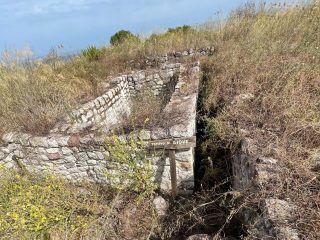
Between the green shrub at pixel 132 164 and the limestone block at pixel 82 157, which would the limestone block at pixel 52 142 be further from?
the green shrub at pixel 132 164

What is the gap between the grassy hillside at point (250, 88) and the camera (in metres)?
2.74

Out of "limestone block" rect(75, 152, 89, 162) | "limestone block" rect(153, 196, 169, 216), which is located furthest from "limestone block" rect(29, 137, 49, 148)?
"limestone block" rect(153, 196, 169, 216)

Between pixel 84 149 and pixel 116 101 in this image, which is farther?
pixel 116 101

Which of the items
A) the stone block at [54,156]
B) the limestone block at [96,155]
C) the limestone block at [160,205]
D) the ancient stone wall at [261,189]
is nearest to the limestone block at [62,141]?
the stone block at [54,156]

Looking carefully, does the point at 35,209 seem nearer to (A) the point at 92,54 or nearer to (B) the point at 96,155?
(B) the point at 96,155

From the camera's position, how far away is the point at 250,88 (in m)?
4.40

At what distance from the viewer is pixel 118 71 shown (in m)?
7.91

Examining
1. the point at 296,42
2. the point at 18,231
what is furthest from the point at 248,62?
the point at 18,231

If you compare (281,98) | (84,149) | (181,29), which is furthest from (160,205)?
(181,29)

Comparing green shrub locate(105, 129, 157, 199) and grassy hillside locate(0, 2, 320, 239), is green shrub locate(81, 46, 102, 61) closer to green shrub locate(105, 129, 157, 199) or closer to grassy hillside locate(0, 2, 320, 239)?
grassy hillside locate(0, 2, 320, 239)

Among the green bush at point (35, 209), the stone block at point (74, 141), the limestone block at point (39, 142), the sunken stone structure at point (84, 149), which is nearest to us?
the green bush at point (35, 209)

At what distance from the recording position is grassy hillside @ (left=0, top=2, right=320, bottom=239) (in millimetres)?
2738

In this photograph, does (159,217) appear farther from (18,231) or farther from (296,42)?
(296,42)

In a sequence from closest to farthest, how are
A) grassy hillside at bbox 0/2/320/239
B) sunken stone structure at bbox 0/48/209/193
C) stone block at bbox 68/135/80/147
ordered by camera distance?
grassy hillside at bbox 0/2/320/239
sunken stone structure at bbox 0/48/209/193
stone block at bbox 68/135/80/147
